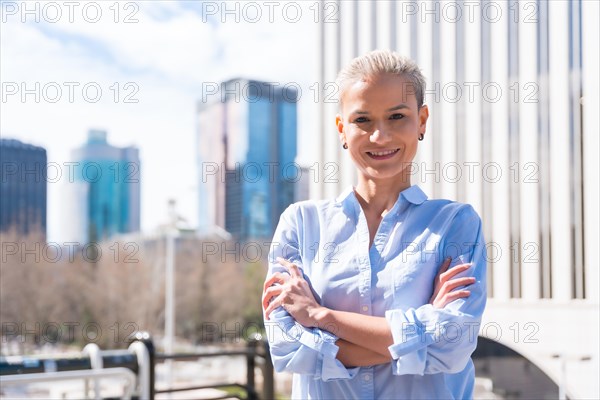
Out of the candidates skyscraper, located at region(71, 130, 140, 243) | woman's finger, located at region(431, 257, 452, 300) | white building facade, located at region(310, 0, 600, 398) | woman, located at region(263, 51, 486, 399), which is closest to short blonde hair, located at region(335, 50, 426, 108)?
woman, located at region(263, 51, 486, 399)

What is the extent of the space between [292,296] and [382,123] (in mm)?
297

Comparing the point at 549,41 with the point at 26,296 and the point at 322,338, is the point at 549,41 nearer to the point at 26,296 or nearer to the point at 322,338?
the point at 322,338

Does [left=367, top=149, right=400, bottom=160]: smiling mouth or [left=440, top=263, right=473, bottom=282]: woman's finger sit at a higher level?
[left=367, top=149, right=400, bottom=160]: smiling mouth

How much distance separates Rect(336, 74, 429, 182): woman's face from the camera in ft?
3.49

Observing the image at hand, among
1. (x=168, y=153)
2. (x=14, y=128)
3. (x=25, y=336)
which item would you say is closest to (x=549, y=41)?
(x=14, y=128)

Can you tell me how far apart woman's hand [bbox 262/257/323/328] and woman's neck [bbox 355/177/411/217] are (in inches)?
6.2

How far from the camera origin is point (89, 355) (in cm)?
270

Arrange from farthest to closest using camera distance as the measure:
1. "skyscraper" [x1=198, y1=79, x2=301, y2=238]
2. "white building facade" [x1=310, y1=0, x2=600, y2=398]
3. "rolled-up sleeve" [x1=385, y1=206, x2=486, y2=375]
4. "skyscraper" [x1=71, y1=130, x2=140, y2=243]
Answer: "skyscraper" [x1=198, y1=79, x2=301, y2=238]
"skyscraper" [x1=71, y1=130, x2=140, y2=243]
"white building facade" [x1=310, y1=0, x2=600, y2=398]
"rolled-up sleeve" [x1=385, y1=206, x2=486, y2=375]

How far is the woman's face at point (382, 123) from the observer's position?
1.06m

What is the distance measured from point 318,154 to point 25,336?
14.5 metres

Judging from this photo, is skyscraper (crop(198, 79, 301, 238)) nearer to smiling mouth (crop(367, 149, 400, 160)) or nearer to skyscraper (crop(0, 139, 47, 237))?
skyscraper (crop(0, 139, 47, 237))

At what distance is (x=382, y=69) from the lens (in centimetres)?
107

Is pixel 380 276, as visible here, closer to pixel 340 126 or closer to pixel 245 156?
pixel 340 126

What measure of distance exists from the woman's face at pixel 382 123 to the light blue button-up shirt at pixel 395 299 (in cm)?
6
